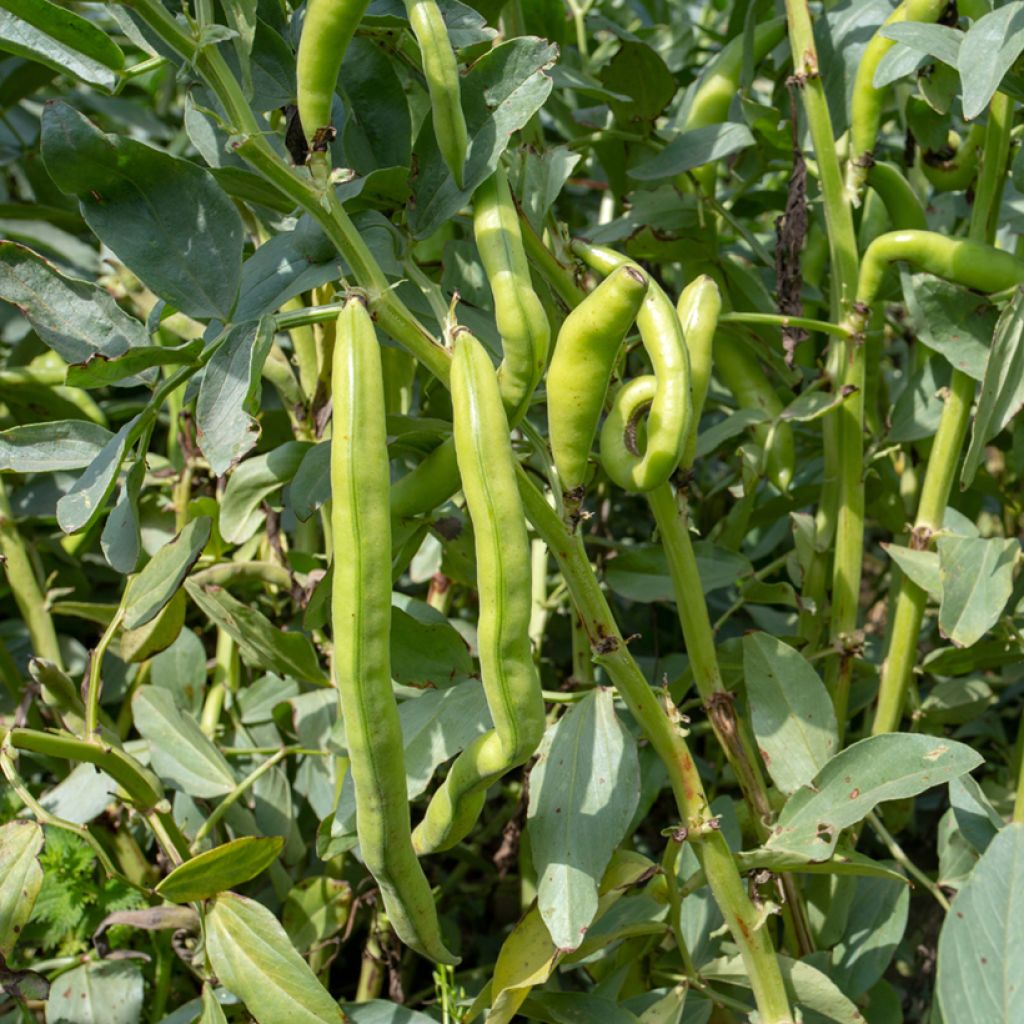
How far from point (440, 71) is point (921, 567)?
0.53 metres

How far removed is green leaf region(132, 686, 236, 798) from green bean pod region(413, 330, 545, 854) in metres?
0.38

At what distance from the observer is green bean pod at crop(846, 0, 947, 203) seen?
87 centimetres

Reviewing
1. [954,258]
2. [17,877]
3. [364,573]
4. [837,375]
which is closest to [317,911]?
[17,877]

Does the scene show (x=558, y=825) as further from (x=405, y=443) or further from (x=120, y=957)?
(x=120, y=957)

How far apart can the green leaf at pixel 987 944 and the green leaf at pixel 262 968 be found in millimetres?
380

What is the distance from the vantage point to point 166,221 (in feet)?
2.34

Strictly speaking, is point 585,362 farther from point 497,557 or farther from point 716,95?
point 716,95

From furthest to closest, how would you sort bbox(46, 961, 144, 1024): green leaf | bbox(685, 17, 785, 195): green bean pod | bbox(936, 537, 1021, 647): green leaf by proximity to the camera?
1. bbox(685, 17, 785, 195): green bean pod
2. bbox(46, 961, 144, 1024): green leaf
3. bbox(936, 537, 1021, 647): green leaf

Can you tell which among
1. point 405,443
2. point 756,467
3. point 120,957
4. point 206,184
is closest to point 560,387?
point 405,443

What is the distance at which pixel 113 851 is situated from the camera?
1.08 m

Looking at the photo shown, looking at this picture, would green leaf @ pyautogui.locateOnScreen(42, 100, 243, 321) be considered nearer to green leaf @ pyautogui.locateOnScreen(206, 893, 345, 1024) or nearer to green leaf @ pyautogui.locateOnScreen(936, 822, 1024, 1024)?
green leaf @ pyautogui.locateOnScreen(206, 893, 345, 1024)

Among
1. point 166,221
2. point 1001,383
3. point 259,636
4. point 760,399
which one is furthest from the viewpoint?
point 760,399

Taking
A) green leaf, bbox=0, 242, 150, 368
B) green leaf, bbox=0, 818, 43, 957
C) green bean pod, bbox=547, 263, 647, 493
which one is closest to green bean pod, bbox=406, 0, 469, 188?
green bean pod, bbox=547, 263, 647, 493

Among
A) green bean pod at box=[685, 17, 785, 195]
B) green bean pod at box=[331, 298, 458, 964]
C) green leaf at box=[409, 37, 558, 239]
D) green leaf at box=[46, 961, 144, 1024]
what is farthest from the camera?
green bean pod at box=[685, 17, 785, 195]
